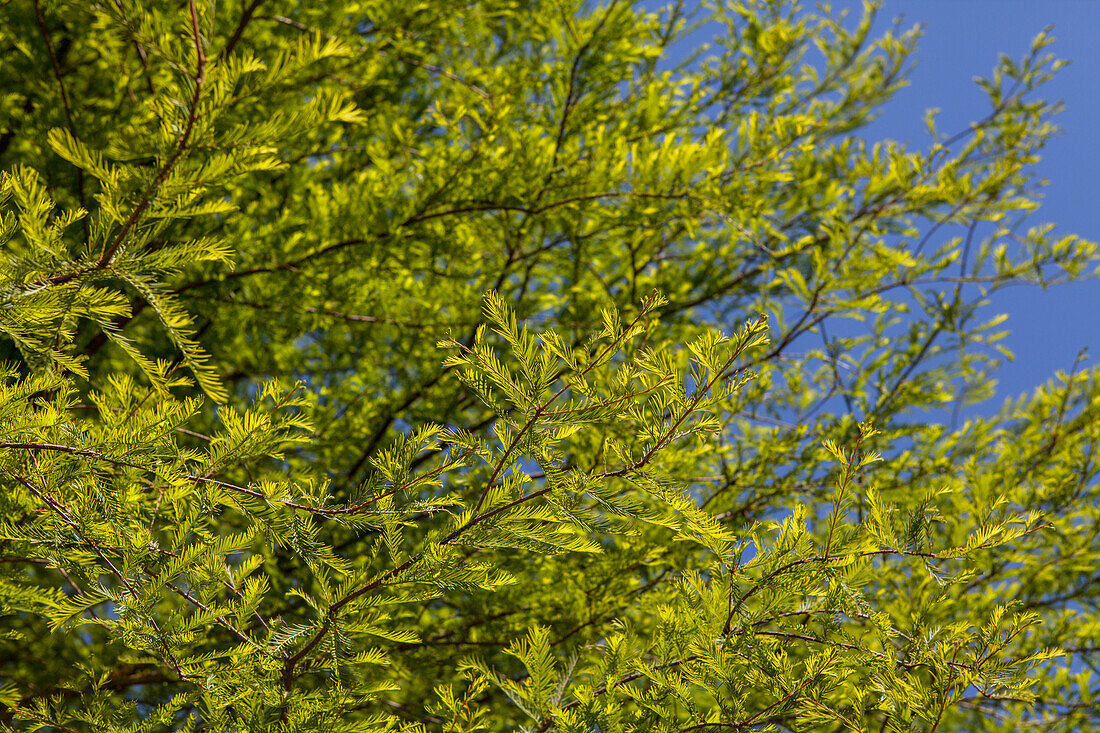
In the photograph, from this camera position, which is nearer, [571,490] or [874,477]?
[571,490]

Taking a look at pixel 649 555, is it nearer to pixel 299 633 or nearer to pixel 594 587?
pixel 594 587

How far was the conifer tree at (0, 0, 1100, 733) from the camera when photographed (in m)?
1.51

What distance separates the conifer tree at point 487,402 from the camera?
1512 mm

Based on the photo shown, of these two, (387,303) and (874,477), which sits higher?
(874,477)

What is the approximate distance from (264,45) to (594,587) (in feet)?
9.07

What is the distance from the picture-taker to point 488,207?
2891mm

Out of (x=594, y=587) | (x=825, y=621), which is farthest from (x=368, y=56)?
(x=825, y=621)

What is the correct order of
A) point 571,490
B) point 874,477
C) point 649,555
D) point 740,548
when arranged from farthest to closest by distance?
point 874,477 → point 649,555 → point 740,548 → point 571,490

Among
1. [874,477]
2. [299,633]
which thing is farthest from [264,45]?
[874,477]

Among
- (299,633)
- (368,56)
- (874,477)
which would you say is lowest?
(299,633)

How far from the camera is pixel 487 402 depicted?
1.48 metres

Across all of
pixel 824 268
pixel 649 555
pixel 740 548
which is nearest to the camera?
pixel 740 548

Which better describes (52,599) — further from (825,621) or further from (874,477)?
(874,477)

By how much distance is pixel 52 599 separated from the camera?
173cm
